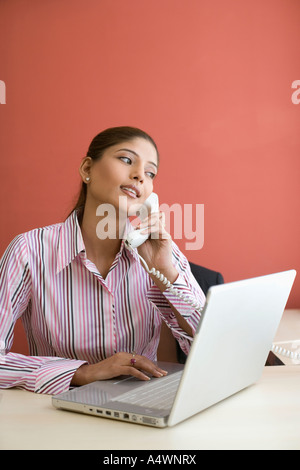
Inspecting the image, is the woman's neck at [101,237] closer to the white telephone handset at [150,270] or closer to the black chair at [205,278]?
the white telephone handset at [150,270]

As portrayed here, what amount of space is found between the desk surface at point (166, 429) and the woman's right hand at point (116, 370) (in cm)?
12

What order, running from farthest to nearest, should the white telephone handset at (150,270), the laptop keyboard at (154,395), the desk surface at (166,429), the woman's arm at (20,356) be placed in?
the white telephone handset at (150,270)
the woman's arm at (20,356)
the laptop keyboard at (154,395)
the desk surface at (166,429)

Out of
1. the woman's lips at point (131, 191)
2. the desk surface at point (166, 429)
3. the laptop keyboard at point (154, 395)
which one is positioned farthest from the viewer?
the woman's lips at point (131, 191)

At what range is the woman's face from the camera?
1.65m

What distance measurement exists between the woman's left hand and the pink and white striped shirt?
0.04m

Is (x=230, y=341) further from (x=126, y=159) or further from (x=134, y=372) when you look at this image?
(x=126, y=159)

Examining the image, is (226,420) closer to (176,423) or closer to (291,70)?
(176,423)

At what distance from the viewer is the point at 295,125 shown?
307 cm

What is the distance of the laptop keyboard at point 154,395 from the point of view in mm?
1083

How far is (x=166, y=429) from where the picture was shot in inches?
39.0

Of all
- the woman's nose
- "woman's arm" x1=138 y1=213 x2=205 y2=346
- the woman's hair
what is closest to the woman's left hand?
"woman's arm" x1=138 y1=213 x2=205 y2=346

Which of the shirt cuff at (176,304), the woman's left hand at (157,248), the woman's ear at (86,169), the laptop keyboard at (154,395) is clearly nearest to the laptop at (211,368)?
the laptop keyboard at (154,395)

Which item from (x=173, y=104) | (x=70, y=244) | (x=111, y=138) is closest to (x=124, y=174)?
(x=111, y=138)

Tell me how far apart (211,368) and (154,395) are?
18 centimetres
